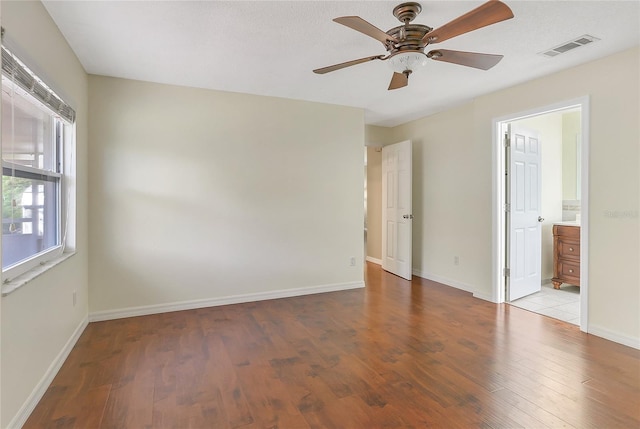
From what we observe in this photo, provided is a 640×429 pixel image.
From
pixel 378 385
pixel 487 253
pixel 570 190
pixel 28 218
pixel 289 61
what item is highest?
pixel 289 61

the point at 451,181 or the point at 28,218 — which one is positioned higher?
the point at 451,181

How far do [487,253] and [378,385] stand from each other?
2.59 metres

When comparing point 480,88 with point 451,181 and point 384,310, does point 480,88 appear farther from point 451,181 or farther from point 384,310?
point 384,310

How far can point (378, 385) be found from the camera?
2199mm

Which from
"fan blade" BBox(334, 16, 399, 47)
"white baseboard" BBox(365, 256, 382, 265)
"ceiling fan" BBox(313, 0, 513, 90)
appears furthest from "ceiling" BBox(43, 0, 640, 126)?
"white baseboard" BBox(365, 256, 382, 265)

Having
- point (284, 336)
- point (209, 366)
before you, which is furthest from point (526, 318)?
point (209, 366)

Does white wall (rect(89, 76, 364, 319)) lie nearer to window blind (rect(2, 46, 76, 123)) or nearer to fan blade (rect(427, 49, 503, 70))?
window blind (rect(2, 46, 76, 123))

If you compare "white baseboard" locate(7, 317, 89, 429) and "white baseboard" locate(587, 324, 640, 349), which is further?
"white baseboard" locate(587, 324, 640, 349)

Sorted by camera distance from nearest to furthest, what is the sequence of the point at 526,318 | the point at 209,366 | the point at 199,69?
the point at 209,366
the point at 199,69
the point at 526,318

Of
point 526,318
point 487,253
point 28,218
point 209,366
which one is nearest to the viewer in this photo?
point 28,218

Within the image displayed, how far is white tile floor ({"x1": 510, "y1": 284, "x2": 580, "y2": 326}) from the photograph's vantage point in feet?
11.6

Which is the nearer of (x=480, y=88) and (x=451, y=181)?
(x=480, y=88)

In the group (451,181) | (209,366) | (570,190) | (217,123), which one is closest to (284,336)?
(209,366)

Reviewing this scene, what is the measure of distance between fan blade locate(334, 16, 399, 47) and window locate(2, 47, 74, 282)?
5.62ft
